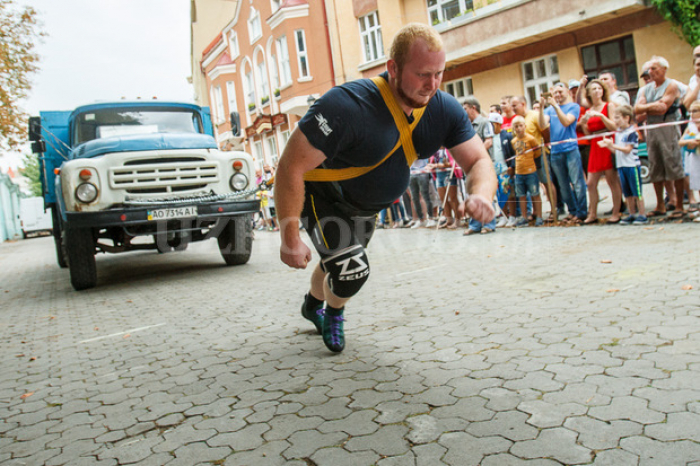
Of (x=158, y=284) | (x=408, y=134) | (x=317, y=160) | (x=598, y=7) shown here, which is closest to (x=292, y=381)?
(x=317, y=160)

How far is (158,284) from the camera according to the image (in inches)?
329

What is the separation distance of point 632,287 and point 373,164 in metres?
2.78

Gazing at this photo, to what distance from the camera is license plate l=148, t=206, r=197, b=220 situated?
772 cm

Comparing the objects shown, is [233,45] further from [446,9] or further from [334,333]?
[334,333]

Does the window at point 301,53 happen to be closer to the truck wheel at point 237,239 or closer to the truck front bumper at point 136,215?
the truck wheel at point 237,239

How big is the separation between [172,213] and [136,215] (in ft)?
1.50

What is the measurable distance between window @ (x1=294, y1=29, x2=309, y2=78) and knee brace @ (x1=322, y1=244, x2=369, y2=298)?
25.9 m

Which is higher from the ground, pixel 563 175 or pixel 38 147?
pixel 38 147

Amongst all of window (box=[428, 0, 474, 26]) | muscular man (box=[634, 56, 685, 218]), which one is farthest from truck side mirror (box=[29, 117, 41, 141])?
window (box=[428, 0, 474, 26])

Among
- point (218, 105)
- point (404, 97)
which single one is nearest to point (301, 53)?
point (218, 105)

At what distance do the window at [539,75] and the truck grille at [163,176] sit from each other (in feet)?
45.3

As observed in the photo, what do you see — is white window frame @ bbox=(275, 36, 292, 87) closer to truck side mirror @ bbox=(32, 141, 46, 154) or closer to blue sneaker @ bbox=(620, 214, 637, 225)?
truck side mirror @ bbox=(32, 141, 46, 154)

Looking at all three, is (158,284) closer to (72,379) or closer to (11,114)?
(72,379)

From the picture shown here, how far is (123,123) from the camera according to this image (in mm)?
9156
